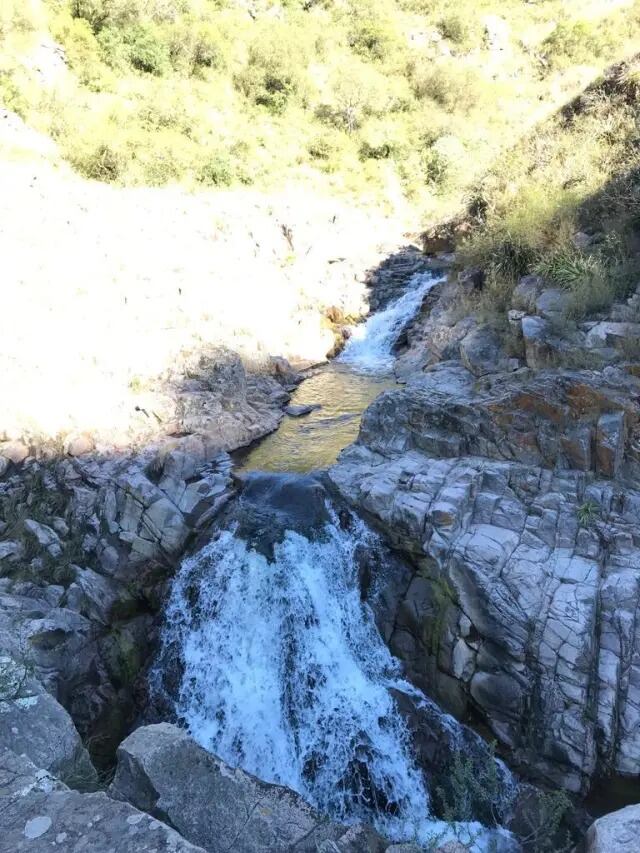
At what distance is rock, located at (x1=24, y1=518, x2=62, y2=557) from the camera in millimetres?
6844

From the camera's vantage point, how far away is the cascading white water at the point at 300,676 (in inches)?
212

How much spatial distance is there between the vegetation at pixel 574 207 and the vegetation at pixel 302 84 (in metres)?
3.70

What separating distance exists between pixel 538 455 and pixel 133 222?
12.0 metres

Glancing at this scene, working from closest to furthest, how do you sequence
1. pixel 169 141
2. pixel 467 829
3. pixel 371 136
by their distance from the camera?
pixel 467 829 < pixel 169 141 < pixel 371 136

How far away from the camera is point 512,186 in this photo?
11.1m

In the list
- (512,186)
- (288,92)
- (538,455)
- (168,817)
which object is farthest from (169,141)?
(168,817)

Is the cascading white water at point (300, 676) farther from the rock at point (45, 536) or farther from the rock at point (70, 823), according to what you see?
the rock at point (70, 823)

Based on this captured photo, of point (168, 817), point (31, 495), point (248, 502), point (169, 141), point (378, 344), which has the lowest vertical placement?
point (168, 817)

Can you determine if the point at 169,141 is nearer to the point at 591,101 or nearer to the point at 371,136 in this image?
the point at 371,136

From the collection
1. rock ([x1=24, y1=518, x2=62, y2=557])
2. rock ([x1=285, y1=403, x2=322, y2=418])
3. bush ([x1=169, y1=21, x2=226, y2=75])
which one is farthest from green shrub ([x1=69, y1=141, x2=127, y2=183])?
rock ([x1=24, y1=518, x2=62, y2=557])

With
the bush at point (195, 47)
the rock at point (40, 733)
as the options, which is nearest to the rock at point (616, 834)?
the rock at point (40, 733)

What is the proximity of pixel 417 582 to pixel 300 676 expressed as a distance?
1.72 metres

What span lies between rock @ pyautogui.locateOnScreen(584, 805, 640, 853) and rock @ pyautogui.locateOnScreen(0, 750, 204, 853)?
8.33 ft

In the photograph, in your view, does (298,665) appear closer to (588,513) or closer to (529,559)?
(529,559)
